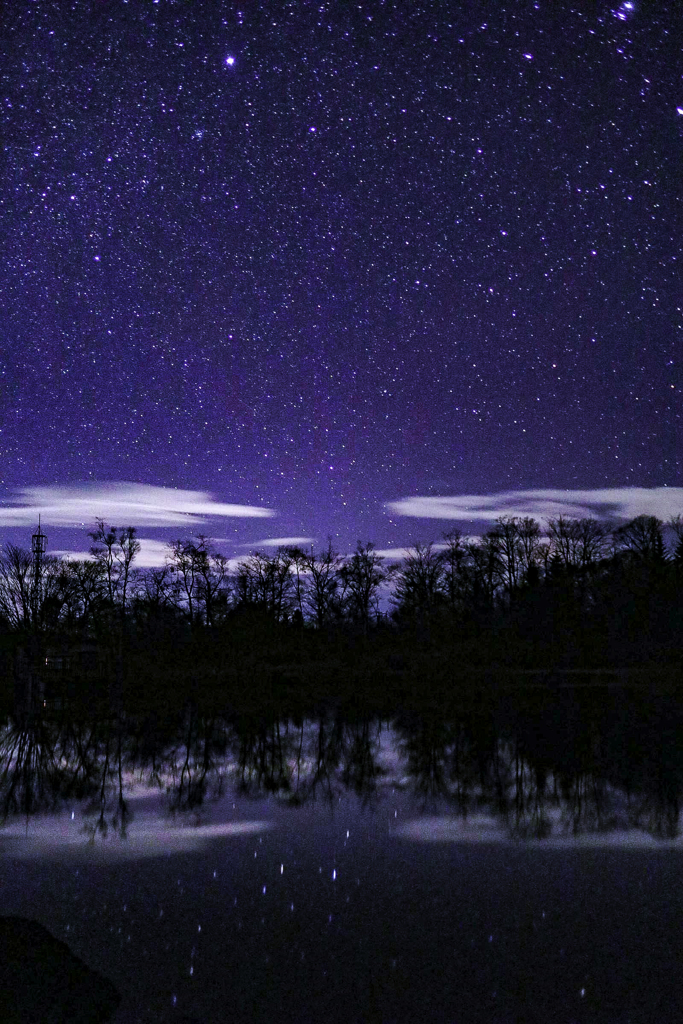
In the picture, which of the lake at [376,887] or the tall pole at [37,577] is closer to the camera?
the lake at [376,887]

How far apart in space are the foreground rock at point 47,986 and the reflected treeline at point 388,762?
385 cm

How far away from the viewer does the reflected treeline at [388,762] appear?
10.4 metres

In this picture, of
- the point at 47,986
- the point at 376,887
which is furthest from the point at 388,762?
the point at 47,986

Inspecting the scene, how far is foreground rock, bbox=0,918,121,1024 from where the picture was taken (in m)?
4.75

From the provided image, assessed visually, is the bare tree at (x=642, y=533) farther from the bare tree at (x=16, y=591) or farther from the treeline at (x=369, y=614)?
the bare tree at (x=16, y=591)

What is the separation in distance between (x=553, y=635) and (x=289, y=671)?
41.1ft

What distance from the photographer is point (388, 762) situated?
13820mm

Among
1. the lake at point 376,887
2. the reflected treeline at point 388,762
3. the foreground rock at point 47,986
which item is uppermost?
the reflected treeline at point 388,762

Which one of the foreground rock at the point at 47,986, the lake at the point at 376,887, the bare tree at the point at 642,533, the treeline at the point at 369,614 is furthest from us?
the bare tree at the point at 642,533

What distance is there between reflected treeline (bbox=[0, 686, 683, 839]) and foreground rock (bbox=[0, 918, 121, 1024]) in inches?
151

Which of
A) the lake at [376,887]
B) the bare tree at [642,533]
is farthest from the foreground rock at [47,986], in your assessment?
the bare tree at [642,533]

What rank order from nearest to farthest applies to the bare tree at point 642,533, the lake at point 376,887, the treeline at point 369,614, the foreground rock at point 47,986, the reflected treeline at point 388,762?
1. the foreground rock at point 47,986
2. the lake at point 376,887
3. the reflected treeline at point 388,762
4. the treeline at point 369,614
5. the bare tree at point 642,533

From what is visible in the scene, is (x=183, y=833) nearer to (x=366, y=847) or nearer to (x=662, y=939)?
(x=366, y=847)

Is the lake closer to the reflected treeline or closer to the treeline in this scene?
the reflected treeline
